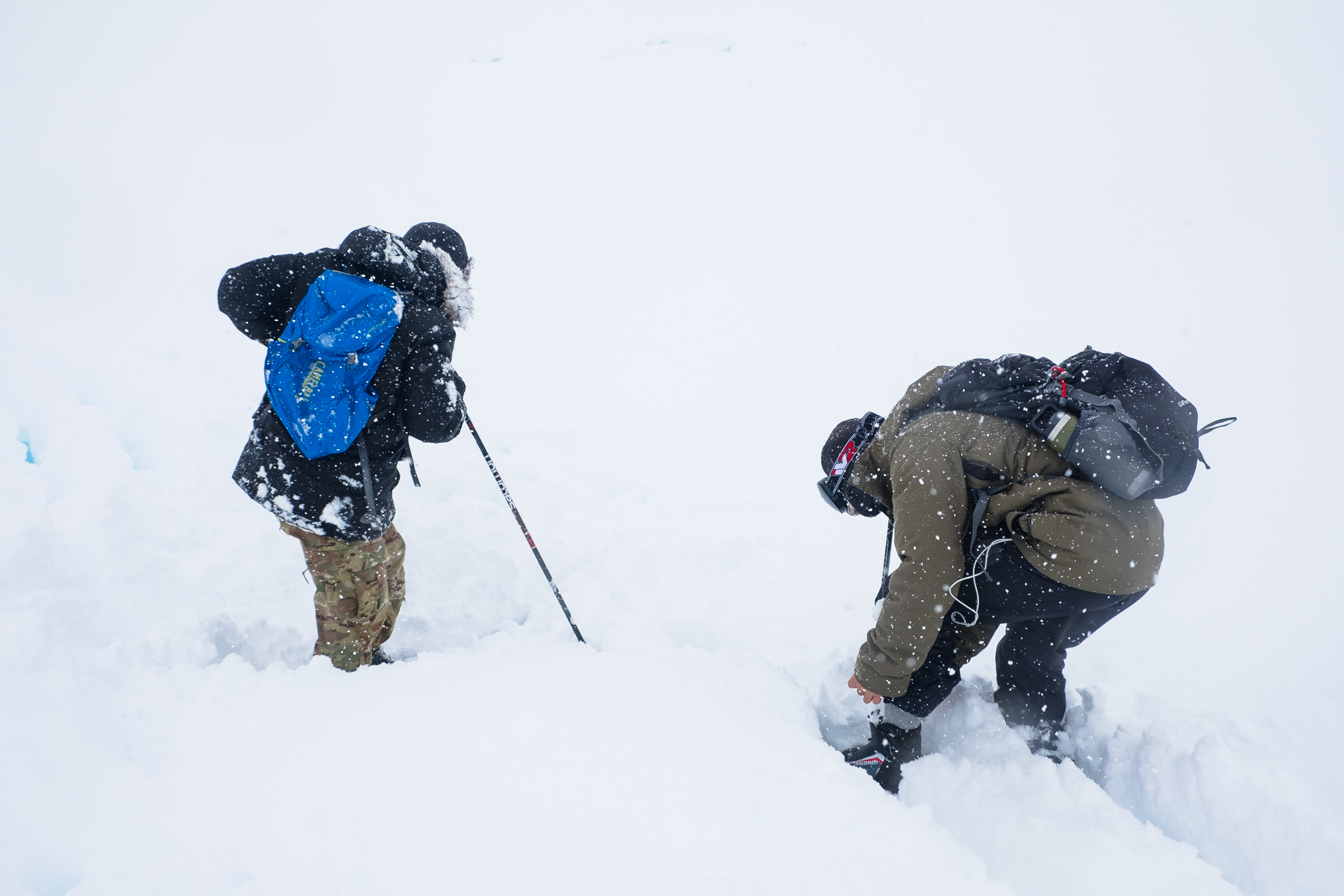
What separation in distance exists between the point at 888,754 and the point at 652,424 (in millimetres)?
3702

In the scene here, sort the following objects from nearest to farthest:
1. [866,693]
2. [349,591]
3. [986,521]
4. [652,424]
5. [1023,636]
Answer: [986,521] → [866,693] → [1023,636] → [349,591] → [652,424]

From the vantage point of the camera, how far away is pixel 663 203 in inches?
389

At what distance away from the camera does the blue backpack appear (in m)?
2.33

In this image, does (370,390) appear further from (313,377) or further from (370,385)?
(313,377)

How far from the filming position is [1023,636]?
2.80m

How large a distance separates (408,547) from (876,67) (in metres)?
11.8

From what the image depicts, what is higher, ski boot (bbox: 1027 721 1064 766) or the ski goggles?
the ski goggles

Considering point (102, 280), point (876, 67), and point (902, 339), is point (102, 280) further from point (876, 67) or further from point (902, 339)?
point (876, 67)

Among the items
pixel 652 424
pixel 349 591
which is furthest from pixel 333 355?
pixel 652 424

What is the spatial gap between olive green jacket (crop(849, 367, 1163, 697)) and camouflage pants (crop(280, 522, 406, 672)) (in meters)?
2.33

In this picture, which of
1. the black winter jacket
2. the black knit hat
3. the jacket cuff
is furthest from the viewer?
the black knit hat

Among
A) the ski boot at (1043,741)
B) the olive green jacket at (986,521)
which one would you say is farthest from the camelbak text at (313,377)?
the ski boot at (1043,741)

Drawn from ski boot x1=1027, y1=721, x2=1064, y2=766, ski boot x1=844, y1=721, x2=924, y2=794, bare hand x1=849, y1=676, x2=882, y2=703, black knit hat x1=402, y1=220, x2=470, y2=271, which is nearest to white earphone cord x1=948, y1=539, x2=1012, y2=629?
bare hand x1=849, y1=676, x2=882, y2=703

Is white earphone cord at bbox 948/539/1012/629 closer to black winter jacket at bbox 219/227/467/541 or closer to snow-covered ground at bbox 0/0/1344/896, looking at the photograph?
snow-covered ground at bbox 0/0/1344/896
